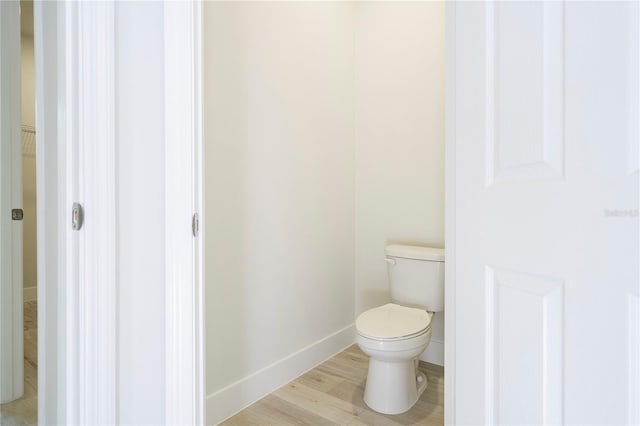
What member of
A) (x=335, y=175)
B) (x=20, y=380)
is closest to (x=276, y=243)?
(x=335, y=175)

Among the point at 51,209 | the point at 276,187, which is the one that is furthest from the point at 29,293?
Result: the point at 276,187

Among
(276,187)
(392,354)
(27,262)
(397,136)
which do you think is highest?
(397,136)

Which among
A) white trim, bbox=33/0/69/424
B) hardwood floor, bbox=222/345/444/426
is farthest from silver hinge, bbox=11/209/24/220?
hardwood floor, bbox=222/345/444/426

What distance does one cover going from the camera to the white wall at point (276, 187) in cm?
169

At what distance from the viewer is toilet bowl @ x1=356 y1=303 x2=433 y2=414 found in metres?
1.70

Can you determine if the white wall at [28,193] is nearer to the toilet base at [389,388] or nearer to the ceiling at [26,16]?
the ceiling at [26,16]

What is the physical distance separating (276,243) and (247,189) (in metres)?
0.37

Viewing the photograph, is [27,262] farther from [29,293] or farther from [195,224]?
[195,224]

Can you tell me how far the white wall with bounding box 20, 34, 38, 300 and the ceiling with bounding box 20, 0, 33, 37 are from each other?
0.53 ft

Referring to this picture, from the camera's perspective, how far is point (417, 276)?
→ 2115 mm

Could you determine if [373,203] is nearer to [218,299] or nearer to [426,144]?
[426,144]

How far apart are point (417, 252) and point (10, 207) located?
7.20 feet

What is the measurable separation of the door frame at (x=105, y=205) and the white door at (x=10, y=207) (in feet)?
3.07

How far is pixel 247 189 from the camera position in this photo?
1847 millimetres
